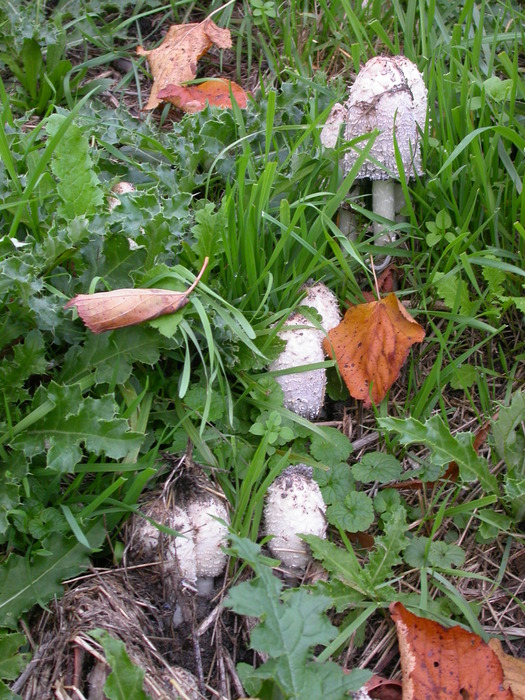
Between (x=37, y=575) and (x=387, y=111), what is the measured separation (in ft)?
5.76

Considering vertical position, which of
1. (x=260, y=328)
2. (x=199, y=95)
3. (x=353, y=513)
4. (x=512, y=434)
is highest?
(x=199, y=95)

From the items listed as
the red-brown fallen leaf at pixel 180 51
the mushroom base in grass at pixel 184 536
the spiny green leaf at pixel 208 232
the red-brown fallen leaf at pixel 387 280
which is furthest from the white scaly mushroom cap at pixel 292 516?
the red-brown fallen leaf at pixel 180 51

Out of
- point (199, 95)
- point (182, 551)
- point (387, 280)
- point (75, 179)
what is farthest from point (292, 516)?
point (199, 95)

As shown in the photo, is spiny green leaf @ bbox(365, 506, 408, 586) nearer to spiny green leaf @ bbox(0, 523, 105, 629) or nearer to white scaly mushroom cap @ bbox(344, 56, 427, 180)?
spiny green leaf @ bbox(0, 523, 105, 629)

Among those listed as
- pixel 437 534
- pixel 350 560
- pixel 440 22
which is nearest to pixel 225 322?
pixel 350 560

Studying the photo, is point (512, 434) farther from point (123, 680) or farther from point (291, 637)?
point (123, 680)

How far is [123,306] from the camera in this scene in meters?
2.01

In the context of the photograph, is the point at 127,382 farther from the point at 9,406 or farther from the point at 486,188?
the point at 486,188

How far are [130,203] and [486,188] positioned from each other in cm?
120

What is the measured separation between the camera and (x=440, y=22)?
9.59 feet

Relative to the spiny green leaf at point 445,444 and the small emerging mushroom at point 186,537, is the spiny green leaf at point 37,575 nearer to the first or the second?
the small emerging mushroom at point 186,537

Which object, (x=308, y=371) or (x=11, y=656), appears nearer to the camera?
(x=11, y=656)

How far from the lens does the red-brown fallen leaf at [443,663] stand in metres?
1.78

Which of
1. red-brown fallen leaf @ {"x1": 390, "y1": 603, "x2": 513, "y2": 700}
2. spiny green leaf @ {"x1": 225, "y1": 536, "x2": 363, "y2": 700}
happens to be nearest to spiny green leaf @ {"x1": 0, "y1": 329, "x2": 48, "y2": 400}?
spiny green leaf @ {"x1": 225, "y1": 536, "x2": 363, "y2": 700}
